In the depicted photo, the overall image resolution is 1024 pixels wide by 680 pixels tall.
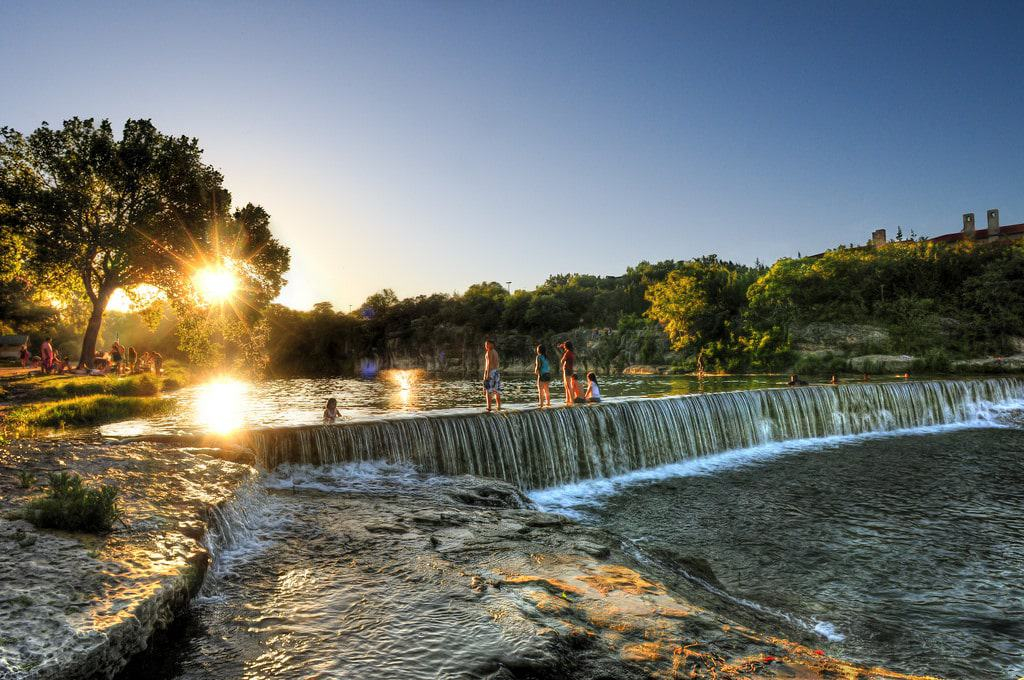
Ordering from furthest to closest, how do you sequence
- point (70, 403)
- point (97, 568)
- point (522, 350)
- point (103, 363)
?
1. point (522, 350)
2. point (103, 363)
3. point (70, 403)
4. point (97, 568)

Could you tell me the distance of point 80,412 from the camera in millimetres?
14602

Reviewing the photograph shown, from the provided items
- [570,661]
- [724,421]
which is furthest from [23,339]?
[570,661]

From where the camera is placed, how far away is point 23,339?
43125 millimetres

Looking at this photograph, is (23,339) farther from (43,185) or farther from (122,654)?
(122,654)

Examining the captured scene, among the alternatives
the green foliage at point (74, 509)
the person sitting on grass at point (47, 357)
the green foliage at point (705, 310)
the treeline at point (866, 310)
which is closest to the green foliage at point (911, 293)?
the treeline at point (866, 310)

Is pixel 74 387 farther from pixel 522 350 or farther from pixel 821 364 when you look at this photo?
pixel 522 350

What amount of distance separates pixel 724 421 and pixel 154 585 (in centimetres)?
1658

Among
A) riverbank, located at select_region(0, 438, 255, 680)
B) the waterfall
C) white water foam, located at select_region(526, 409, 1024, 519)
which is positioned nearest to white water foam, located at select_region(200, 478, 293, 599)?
riverbank, located at select_region(0, 438, 255, 680)

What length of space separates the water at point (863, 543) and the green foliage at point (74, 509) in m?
6.15

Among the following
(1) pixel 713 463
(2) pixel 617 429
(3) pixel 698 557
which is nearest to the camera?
(3) pixel 698 557

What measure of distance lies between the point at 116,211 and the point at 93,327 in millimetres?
5647

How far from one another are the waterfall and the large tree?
18868mm

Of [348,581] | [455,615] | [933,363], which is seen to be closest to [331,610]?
[348,581]

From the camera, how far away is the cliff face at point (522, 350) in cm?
5353
